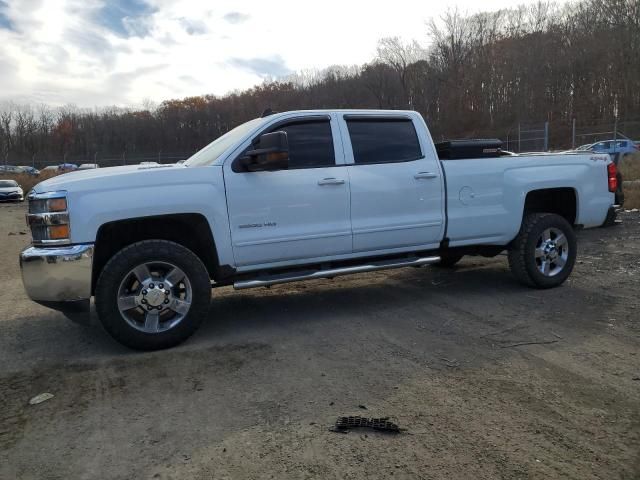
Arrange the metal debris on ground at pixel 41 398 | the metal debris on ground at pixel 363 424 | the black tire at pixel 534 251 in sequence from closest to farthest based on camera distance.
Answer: the metal debris on ground at pixel 363 424, the metal debris on ground at pixel 41 398, the black tire at pixel 534 251

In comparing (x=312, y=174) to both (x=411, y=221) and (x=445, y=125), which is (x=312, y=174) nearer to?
(x=411, y=221)

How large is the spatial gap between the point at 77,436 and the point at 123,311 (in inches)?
55.7

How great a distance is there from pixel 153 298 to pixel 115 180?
1.03m

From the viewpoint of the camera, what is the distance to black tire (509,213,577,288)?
19.3 ft

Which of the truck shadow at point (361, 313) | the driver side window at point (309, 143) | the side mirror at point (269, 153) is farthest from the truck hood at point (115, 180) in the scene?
the truck shadow at point (361, 313)

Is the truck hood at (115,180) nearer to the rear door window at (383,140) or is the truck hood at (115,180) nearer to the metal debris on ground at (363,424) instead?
the rear door window at (383,140)

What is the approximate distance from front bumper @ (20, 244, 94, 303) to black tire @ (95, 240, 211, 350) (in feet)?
0.46

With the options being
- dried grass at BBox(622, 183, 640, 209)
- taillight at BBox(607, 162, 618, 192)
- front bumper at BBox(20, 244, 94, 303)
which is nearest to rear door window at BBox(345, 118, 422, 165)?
taillight at BBox(607, 162, 618, 192)

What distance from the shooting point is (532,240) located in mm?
5875

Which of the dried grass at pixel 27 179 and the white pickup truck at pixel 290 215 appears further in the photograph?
the dried grass at pixel 27 179

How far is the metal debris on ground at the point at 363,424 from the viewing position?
2.97 metres

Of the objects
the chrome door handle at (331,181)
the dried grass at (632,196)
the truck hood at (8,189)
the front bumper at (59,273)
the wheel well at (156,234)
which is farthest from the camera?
the truck hood at (8,189)

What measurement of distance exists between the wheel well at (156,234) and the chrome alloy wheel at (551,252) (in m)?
3.69

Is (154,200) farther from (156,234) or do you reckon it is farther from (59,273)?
(59,273)
